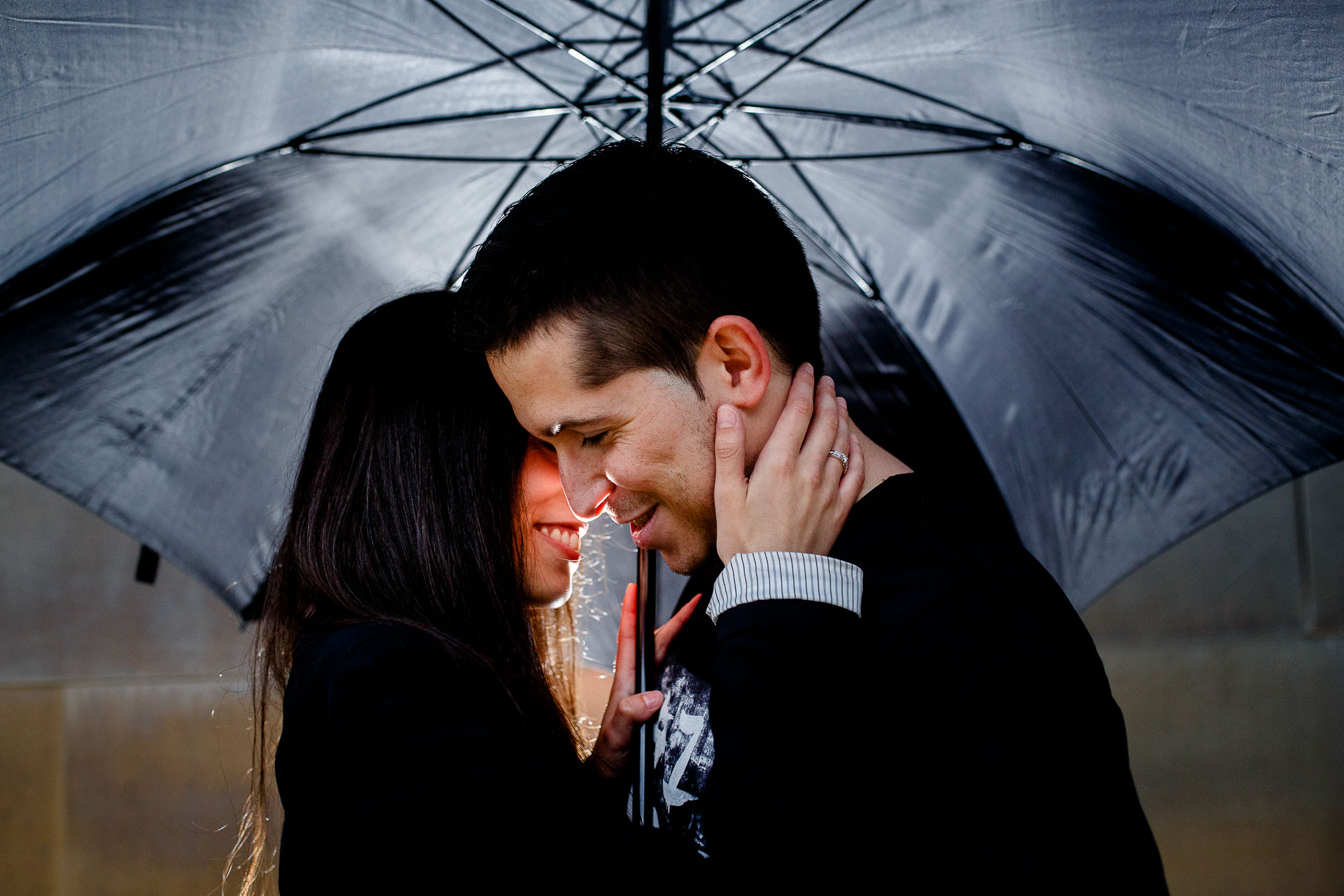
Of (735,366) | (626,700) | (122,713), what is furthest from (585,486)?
(122,713)

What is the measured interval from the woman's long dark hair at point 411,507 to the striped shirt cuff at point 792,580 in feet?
1.60

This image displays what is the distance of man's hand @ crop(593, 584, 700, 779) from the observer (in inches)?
63.4

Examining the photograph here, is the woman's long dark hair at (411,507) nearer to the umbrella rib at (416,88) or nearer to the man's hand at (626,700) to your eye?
the man's hand at (626,700)

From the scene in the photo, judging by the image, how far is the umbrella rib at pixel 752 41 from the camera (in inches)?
67.6

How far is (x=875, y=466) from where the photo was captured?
1.45 meters

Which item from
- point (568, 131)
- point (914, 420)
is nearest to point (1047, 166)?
point (914, 420)

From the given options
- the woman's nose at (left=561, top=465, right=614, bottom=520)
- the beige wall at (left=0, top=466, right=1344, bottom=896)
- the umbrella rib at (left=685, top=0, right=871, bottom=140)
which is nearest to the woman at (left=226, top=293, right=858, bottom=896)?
the woman's nose at (left=561, top=465, right=614, bottom=520)

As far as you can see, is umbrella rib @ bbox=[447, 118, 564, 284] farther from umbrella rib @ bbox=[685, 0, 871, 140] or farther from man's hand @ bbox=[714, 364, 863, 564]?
man's hand @ bbox=[714, 364, 863, 564]

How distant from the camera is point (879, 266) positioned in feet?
7.25

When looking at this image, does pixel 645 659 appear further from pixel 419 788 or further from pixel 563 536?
pixel 419 788

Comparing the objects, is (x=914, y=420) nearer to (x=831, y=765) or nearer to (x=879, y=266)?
(x=879, y=266)

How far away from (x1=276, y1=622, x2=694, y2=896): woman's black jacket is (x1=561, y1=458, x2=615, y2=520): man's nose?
0.29 metres

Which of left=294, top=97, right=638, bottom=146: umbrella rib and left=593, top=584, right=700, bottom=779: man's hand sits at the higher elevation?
left=294, top=97, right=638, bottom=146: umbrella rib

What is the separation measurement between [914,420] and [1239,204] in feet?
2.94
